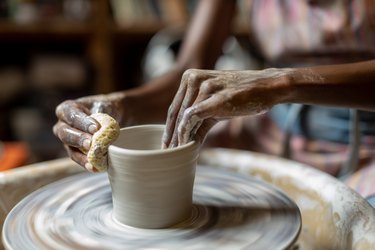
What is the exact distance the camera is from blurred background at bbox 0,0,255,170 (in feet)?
7.14

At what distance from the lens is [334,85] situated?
723 millimetres

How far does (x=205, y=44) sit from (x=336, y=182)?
58 cm

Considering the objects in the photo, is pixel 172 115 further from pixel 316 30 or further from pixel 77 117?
pixel 316 30

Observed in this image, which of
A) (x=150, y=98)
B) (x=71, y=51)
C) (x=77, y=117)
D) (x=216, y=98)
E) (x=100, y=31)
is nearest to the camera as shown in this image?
(x=216, y=98)

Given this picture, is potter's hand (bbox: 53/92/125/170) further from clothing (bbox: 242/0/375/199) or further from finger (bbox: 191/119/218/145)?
clothing (bbox: 242/0/375/199)

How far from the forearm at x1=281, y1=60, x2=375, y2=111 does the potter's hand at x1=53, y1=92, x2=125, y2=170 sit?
287mm

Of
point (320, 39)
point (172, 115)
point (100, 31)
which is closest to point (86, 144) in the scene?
point (172, 115)

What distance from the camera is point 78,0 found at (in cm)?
218

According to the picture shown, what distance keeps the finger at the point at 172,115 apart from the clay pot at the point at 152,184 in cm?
6

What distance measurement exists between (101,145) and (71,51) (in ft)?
6.35

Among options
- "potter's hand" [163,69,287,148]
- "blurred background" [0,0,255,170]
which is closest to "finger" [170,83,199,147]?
"potter's hand" [163,69,287,148]

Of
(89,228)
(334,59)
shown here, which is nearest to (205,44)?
(334,59)

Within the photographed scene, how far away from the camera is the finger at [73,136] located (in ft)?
2.37

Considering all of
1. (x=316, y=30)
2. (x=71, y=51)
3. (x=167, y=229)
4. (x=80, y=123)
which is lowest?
(x=71, y=51)
